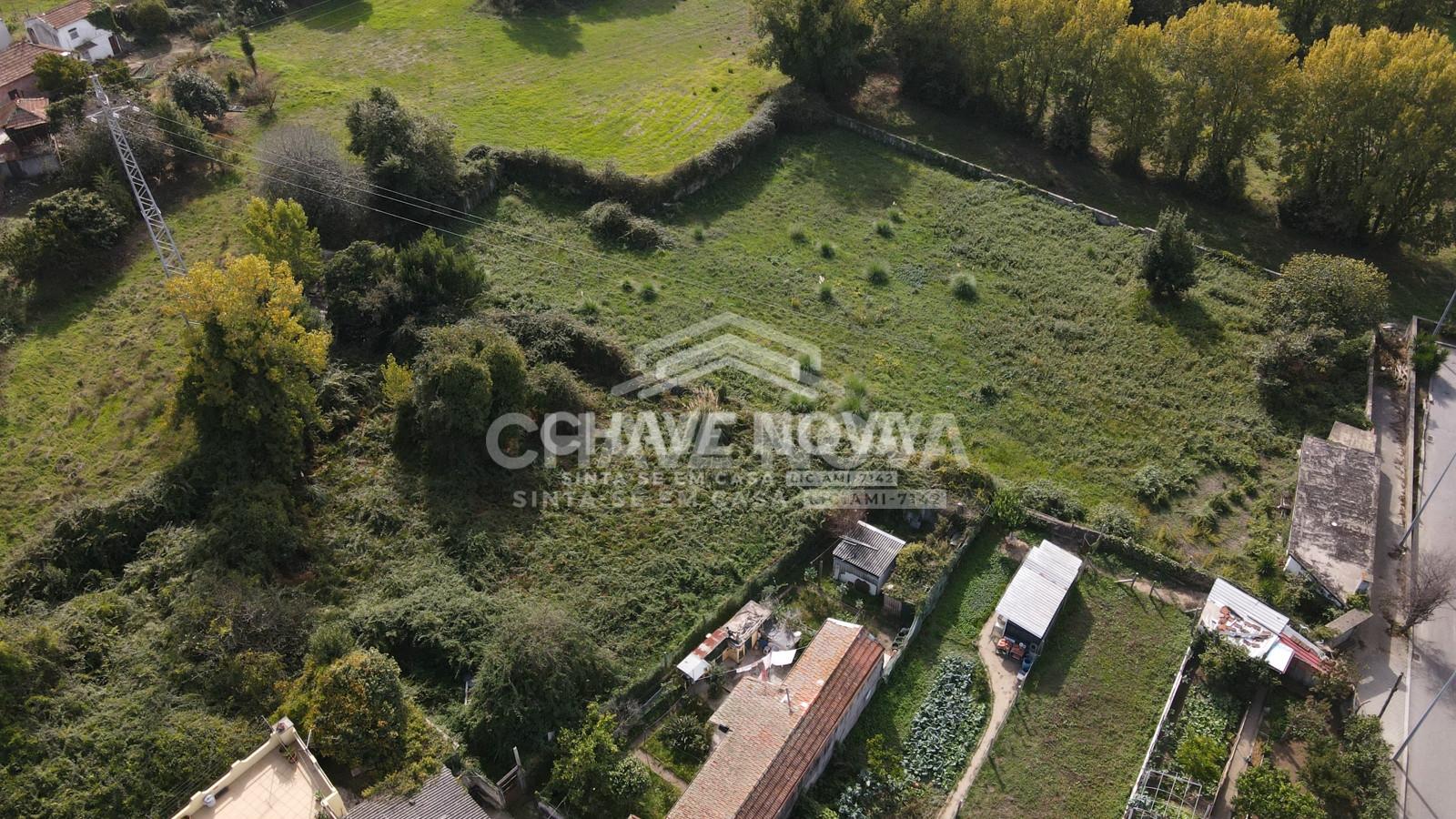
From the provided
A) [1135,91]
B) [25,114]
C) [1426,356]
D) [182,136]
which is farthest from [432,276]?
[1426,356]

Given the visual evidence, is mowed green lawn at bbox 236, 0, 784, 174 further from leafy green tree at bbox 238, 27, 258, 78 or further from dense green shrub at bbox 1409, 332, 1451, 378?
dense green shrub at bbox 1409, 332, 1451, 378

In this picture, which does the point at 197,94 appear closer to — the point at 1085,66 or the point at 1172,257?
the point at 1085,66

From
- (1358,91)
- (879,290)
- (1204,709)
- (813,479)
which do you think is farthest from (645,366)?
(1358,91)

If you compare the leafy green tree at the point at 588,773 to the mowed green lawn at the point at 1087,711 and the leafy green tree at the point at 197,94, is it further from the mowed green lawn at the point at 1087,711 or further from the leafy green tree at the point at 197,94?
the leafy green tree at the point at 197,94

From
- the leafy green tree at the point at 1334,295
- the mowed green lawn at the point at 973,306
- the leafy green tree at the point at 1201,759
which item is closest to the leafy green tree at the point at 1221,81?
the mowed green lawn at the point at 973,306

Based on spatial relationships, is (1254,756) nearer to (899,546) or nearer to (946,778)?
(946,778)

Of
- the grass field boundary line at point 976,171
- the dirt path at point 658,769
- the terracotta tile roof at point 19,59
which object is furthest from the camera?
the terracotta tile roof at point 19,59
